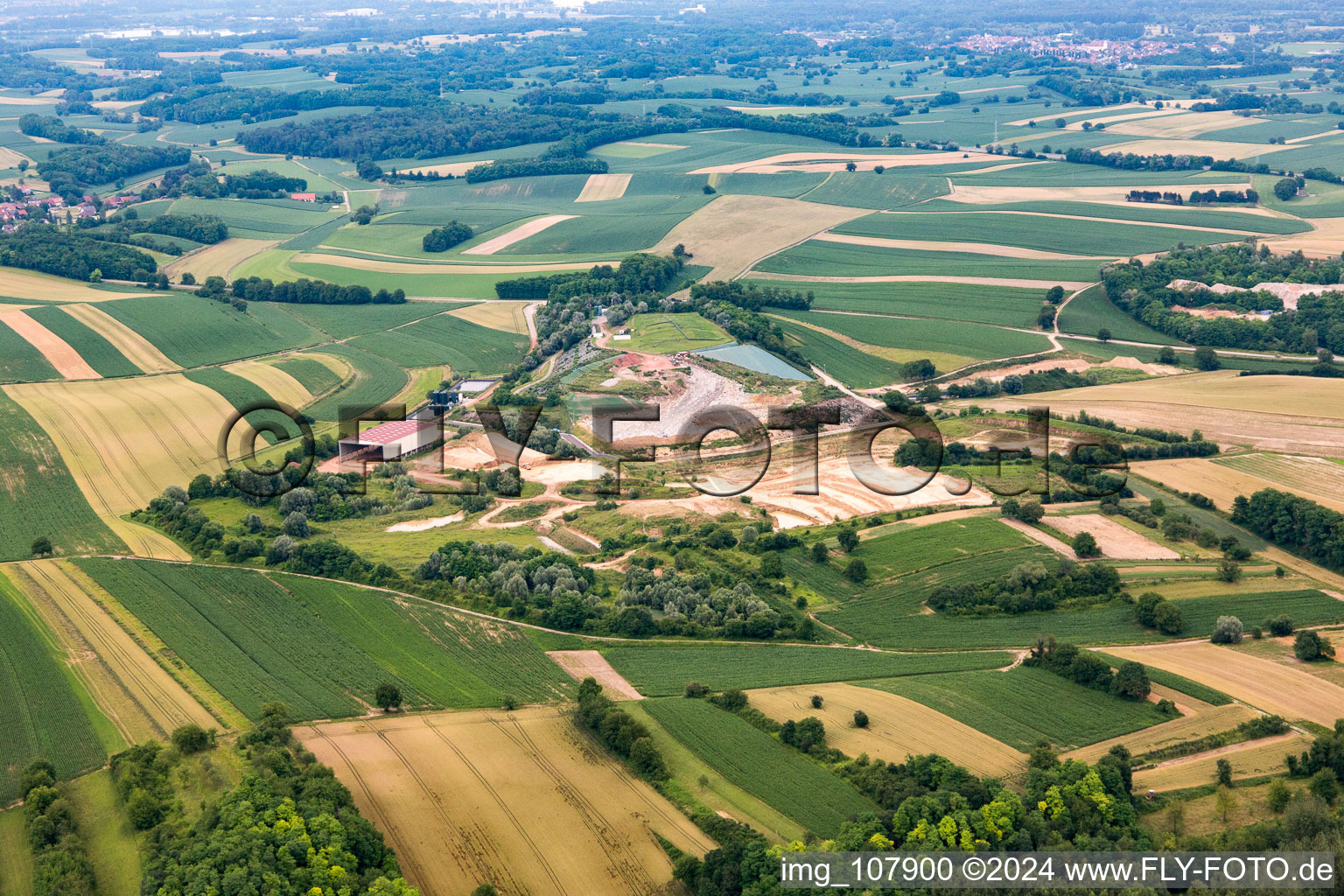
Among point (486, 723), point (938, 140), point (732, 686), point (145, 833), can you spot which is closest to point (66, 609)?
point (145, 833)

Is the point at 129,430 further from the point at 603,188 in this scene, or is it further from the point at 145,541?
the point at 603,188

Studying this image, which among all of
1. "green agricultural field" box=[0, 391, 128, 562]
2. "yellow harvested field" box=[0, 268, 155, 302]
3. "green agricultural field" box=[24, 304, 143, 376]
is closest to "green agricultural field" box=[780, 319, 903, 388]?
"green agricultural field" box=[0, 391, 128, 562]

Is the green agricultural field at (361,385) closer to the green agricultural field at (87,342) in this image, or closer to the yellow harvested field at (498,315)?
the yellow harvested field at (498,315)

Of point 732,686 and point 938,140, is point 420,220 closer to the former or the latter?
point 938,140

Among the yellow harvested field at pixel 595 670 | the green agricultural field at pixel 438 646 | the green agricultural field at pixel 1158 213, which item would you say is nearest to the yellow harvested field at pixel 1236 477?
the yellow harvested field at pixel 595 670

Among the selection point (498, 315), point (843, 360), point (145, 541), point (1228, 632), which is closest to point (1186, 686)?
point (1228, 632)

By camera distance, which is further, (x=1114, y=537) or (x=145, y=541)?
(x=145, y=541)

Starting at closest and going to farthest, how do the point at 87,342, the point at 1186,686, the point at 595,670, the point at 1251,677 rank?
the point at 1186,686
the point at 1251,677
the point at 595,670
the point at 87,342
